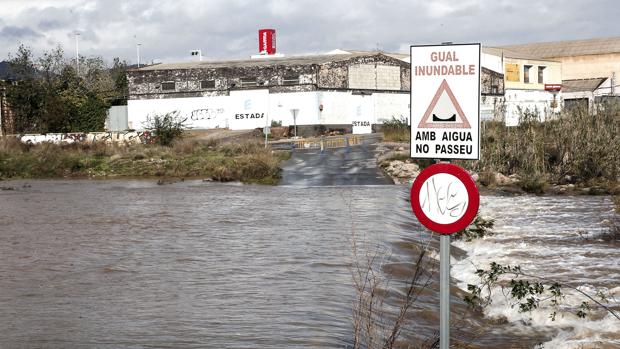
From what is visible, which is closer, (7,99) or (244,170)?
(244,170)

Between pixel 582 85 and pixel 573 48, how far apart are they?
820 cm

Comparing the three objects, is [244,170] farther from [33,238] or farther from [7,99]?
[7,99]

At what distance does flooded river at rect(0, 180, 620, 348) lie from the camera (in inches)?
421

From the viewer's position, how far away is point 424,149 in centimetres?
643

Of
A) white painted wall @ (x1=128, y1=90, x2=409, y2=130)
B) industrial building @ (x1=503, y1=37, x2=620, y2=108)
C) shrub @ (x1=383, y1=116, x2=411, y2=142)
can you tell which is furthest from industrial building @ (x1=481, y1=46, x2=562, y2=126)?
shrub @ (x1=383, y1=116, x2=411, y2=142)

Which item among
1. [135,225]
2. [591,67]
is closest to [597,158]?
[135,225]

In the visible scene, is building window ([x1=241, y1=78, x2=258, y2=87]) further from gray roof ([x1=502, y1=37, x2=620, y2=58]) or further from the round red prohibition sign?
the round red prohibition sign

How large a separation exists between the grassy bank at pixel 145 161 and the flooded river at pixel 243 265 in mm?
7595

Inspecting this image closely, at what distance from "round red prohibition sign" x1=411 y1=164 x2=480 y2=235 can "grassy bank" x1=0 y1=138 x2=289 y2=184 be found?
30.3m

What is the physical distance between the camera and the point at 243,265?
1573 centimetres

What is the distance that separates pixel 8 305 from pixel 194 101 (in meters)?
51.5

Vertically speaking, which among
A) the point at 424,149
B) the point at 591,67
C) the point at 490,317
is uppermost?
the point at 591,67

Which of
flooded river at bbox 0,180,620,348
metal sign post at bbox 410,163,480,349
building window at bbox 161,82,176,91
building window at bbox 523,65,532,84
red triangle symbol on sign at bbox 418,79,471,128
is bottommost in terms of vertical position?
flooded river at bbox 0,180,620,348

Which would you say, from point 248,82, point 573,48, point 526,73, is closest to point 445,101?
point 248,82
